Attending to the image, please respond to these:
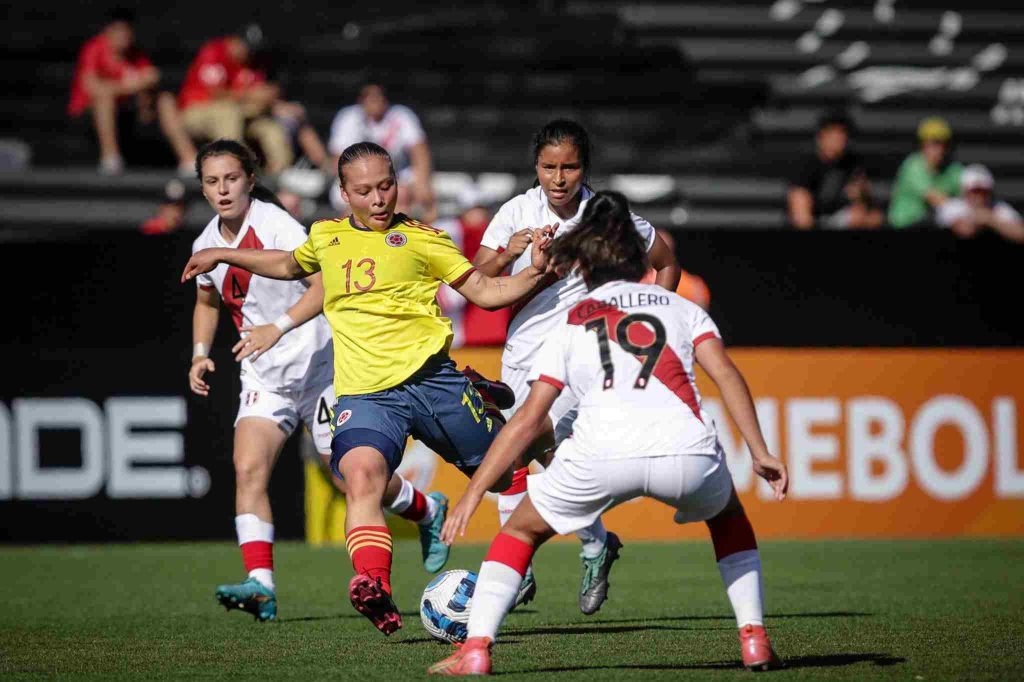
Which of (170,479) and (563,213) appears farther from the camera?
(170,479)

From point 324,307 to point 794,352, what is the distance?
6377 millimetres

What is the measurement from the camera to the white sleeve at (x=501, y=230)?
7172 millimetres

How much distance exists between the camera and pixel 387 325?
6559 millimetres

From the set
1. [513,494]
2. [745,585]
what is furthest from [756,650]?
[513,494]

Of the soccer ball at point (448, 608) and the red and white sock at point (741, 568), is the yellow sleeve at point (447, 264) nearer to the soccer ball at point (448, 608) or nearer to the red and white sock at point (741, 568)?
the soccer ball at point (448, 608)

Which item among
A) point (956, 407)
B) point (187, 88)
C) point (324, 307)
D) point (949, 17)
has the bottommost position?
point (956, 407)

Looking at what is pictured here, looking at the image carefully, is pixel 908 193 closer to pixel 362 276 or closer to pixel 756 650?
pixel 362 276

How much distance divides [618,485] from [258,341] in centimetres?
218

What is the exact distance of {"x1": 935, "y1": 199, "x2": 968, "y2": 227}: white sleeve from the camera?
555 inches

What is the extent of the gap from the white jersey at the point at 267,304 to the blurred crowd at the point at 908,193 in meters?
7.24

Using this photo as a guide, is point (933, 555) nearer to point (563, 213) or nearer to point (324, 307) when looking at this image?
point (563, 213)

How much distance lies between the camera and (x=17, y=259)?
488 inches

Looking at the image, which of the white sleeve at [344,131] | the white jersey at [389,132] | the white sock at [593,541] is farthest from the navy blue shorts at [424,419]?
the white sleeve at [344,131]

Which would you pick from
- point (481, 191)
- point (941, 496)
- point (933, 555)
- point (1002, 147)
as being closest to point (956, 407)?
point (941, 496)
